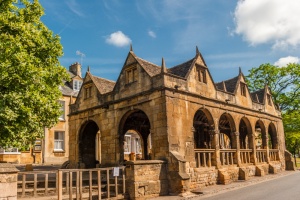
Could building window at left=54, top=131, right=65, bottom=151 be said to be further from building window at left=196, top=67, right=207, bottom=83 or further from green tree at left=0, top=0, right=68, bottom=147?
building window at left=196, top=67, right=207, bottom=83

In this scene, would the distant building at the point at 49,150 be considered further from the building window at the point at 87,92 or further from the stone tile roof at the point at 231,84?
the stone tile roof at the point at 231,84

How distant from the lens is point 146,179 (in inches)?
489

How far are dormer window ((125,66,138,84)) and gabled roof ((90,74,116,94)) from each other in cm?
298

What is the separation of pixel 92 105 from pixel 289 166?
66.8ft

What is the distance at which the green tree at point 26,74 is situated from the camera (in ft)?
35.3

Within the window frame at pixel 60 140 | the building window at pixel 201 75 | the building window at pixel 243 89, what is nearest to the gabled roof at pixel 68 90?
the window frame at pixel 60 140

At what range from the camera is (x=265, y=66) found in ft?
110

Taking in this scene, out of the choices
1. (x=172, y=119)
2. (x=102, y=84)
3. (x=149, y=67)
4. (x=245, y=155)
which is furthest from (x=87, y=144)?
(x=245, y=155)

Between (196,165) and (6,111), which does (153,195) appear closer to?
(196,165)

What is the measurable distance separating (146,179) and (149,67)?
709cm

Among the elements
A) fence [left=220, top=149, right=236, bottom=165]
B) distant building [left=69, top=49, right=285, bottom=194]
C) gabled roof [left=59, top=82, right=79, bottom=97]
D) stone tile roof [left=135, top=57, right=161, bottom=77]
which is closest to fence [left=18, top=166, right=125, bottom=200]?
distant building [left=69, top=49, right=285, bottom=194]

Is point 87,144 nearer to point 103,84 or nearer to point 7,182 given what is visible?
point 103,84

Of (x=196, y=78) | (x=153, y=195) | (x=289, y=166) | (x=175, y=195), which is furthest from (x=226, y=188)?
(x=289, y=166)

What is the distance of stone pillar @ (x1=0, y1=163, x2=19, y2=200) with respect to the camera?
24.8 ft
